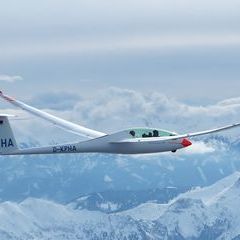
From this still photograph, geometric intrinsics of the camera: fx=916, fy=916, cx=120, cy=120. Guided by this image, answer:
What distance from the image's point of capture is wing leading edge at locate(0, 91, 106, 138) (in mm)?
137625

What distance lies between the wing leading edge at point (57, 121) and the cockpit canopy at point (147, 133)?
50.4ft

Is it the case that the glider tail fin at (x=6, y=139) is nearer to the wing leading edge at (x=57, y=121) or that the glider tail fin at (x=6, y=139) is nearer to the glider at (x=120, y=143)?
the glider at (x=120, y=143)

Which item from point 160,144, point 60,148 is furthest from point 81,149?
point 160,144

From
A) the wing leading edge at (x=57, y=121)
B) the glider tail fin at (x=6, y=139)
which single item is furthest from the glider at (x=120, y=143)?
the wing leading edge at (x=57, y=121)

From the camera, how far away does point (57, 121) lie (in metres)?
143

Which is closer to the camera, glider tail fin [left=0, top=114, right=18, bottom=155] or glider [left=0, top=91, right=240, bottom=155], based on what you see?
glider [left=0, top=91, right=240, bottom=155]

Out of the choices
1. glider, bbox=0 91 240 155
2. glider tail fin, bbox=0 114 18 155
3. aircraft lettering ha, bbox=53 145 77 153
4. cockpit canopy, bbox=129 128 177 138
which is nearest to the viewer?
glider, bbox=0 91 240 155

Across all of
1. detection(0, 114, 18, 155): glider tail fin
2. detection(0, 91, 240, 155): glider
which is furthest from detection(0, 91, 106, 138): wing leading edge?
detection(0, 114, 18, 155): glider tail fin

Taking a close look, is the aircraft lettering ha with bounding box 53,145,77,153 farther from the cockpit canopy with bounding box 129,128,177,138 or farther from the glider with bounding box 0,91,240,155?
the cockpit canopy with bounding box 129,128,177,138

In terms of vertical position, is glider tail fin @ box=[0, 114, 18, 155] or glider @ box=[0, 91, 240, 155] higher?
glider tail fin @ box=[0, 114, 18, 155]

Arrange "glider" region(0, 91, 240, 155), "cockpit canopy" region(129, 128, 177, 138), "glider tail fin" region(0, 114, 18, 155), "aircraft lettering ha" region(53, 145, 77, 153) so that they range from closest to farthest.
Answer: "glider" region(0, 91, 240, 155) < "cockpit canopy" region(129, 128, 177, 138) < "glider tail fin" region(0, 114, 18, 155) < "aircraft lettering ha" region(53, 145, 77, 153)

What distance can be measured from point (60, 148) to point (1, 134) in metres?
8.23

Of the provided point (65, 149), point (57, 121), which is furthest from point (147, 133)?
point (57, 121)

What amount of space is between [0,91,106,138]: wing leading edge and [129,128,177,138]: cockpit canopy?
1537 centimetres
